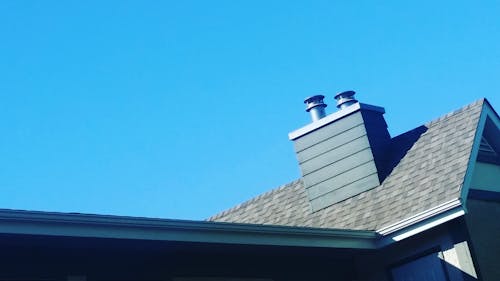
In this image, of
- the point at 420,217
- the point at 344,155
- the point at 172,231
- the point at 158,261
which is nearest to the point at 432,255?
the point at 420,217

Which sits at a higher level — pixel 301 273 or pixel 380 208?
Answer: pixel 380 208

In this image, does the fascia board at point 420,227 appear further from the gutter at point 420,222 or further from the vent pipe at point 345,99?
the vent pipe at point 345,99

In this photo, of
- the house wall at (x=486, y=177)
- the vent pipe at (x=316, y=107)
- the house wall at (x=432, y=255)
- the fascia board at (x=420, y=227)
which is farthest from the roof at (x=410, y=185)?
the vent pipe at (x=316, y=107)

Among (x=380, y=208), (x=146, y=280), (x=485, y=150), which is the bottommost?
(x=146, y=280)

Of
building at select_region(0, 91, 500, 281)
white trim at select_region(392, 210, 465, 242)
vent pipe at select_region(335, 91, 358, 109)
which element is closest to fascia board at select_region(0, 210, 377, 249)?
building at select_region(0, 91, 500, 281)

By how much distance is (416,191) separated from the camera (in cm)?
1106

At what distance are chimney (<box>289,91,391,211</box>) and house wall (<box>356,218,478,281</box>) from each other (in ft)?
→ 5.21

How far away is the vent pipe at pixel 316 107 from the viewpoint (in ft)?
44.8

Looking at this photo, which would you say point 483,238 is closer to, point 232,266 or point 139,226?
point 232,266

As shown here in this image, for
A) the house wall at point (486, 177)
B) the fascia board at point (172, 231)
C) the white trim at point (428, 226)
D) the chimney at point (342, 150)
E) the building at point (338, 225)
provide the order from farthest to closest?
1. the chimney at point (342, 150)
2. the house wall at point (486, 177)
3. the white trim at point (428, 226)
4. the building at point (338, 225)
5. the fascia board at point (172, 231)

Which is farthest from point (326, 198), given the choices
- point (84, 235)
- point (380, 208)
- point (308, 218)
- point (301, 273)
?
point (84, 235)

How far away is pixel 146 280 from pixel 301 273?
8.55ft

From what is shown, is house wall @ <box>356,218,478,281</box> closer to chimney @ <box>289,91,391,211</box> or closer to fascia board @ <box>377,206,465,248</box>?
fascia board @ <box>377,206,465,248</box>

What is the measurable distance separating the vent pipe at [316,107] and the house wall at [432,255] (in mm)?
3170
